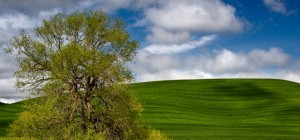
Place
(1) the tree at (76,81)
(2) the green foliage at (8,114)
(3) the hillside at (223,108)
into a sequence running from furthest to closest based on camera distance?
(2) the green foliage at (8,114) → (3) the hillside at (223,108) → (1) the tree at (76,81)

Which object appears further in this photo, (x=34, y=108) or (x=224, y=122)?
(x=224, y=122)

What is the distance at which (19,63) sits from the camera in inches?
1029

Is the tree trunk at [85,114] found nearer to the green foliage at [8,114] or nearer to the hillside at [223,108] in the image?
the hillside at [223,108]

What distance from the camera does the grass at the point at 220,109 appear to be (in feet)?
167

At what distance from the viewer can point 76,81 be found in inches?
1017

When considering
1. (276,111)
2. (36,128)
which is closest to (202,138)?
(36,128)

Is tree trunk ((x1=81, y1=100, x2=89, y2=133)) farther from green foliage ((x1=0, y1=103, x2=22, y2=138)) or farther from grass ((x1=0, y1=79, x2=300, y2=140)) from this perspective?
green foliage ((x1=0, y1=103, x2=22, y2=138))

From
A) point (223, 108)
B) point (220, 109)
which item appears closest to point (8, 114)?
point (220, 109)

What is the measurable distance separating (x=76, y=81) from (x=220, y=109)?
45.7 meters

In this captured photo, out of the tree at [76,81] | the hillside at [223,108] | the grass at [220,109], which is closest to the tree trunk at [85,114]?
the tree at [76,81]

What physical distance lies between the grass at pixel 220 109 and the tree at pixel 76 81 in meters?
17.3

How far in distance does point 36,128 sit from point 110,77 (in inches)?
195

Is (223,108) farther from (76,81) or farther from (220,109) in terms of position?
(76,81)

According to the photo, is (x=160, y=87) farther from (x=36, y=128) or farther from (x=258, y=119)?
(x=36, y=128)
